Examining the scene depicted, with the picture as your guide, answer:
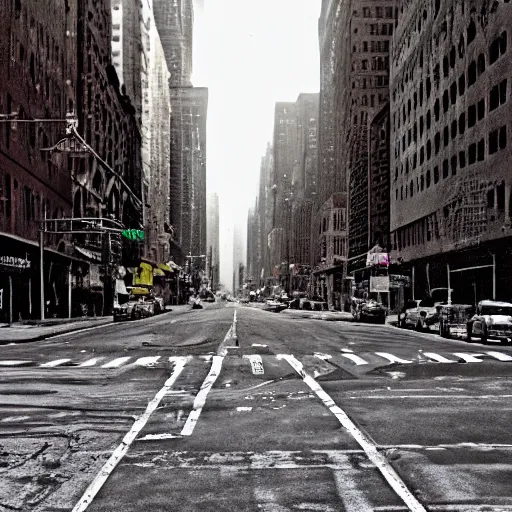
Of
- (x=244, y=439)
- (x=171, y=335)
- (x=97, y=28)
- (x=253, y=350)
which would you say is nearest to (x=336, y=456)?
(x=244, y=439)

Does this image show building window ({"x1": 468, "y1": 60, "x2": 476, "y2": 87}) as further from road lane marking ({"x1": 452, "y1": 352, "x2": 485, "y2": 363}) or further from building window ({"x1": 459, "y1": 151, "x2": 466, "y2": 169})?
road lane marking ({"x1": 452, "y1": 352, "x2": 485, "y2": 363})

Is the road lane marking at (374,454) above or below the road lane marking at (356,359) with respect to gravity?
above

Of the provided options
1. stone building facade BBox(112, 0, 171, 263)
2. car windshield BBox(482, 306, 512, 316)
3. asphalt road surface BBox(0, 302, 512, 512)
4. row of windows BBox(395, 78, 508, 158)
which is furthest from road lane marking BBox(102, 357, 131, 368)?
stone building facade BBox(112, 0, 171, 263)

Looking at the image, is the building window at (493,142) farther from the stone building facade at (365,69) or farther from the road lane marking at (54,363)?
the stone building facade at (365,69)

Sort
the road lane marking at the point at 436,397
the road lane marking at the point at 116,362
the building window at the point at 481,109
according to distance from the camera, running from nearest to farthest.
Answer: the road lane marking at the point at 436,397 < the road lane marking at the point at 116,362 < the building window at the point at 481,109

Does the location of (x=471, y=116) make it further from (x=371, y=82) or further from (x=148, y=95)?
(x=148, y=95)

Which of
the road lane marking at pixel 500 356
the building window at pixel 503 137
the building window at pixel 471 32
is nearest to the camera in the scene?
the road lane marking at pixel 500 356

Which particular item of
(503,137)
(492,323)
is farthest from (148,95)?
(492,323)

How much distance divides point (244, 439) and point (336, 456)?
1.49 m

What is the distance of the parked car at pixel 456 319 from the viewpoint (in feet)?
105

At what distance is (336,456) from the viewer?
7.73m

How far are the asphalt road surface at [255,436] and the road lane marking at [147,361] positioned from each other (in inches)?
10.8

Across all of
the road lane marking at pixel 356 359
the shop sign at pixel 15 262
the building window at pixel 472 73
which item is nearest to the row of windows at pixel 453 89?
the building window at pixel 472 73

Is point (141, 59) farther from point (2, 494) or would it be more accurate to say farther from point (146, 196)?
point (2, 494)
